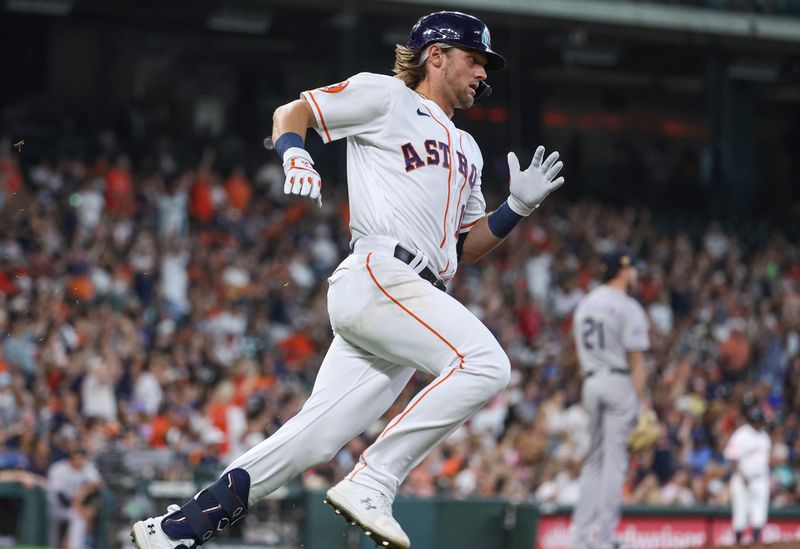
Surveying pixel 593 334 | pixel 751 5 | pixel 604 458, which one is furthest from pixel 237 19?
pixel 604 458

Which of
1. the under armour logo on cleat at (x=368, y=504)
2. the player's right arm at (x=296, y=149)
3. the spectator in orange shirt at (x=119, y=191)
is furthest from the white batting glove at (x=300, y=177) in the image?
the spectator in orange shirt at (x=119, y=191)

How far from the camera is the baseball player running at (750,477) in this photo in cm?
1198

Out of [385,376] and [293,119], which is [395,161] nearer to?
[293,119]

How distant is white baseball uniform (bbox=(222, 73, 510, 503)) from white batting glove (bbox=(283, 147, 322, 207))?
1.03 ft

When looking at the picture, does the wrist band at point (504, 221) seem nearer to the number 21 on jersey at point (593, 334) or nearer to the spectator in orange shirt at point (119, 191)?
the number 21 on jersey at point (593, 334)

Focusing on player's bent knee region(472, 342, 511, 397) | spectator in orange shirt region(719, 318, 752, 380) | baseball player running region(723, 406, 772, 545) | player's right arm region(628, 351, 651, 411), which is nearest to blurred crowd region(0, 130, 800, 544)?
spectator in orange shirt region(719, 318, 752, 380)

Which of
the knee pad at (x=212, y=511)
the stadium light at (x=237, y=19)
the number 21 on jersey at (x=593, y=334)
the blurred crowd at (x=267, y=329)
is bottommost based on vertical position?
the blurred crowd at (x=267, y=329)

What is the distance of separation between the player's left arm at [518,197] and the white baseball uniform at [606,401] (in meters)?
3.53

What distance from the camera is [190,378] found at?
1302 cm

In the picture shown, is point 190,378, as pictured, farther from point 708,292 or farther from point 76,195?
point 708,292

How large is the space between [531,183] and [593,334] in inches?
147

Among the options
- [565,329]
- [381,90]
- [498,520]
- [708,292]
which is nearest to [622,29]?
[708,292]

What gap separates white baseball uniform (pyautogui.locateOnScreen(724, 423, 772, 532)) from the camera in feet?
39.3

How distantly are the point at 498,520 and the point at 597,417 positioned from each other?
175 cm
